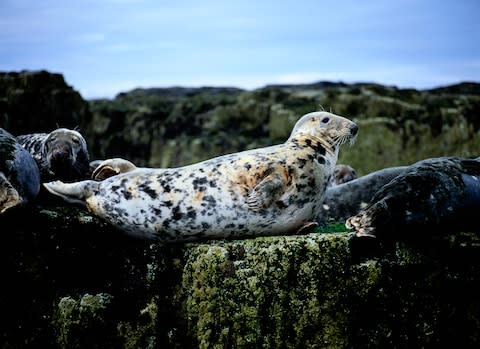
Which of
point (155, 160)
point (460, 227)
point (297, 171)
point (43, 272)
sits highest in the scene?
point (297, 171)

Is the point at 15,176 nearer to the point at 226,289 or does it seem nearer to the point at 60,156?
the point at 60,156

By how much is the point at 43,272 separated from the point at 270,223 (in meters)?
1.72

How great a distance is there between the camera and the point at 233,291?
407 centimetres

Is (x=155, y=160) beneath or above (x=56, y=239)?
beneath

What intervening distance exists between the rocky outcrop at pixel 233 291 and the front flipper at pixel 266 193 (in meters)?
0.26

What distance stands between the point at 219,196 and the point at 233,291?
2.31 feet

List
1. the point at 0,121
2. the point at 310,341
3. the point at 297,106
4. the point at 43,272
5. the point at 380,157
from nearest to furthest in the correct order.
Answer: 1. the point at 310,341
2. the point at 43,272
3. the point at 0,121
4. the point at 380,157
5. the point at 297,106

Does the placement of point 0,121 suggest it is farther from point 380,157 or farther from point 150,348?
point 380,157

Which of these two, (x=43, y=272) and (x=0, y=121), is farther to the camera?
(x=0, y=121)

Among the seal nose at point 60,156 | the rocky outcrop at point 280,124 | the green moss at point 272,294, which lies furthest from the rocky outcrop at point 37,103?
the green moss at point 272,294

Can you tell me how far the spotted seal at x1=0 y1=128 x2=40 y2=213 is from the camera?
4.11 metres

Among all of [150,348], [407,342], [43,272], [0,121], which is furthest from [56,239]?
[0,121]

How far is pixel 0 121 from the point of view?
11477 millimetres

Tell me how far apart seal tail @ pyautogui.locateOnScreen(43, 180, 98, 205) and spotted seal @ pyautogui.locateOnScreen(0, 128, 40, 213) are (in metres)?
0.16
